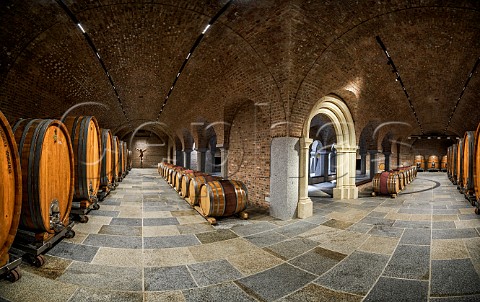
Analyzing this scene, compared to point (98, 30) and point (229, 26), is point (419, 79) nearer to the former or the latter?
point (229, 26)

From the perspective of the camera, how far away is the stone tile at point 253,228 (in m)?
4.20

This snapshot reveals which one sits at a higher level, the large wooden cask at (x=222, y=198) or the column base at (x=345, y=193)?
the large wooden cask at (x=222, y=198)

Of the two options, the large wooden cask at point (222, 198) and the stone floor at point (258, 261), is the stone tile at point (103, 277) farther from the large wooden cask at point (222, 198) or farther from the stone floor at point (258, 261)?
Answer: the large wooden cask at point (222, 198)

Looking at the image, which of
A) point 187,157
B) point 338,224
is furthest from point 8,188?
point 187,157

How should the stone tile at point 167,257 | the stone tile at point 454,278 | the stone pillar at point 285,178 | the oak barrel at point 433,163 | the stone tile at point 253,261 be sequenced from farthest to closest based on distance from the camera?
the oak barrel at point 433,163
the stone pillar at point 285,178
the stone tile at point 167,257
the stone tile at point 253,261
the stone tile at point 454,278

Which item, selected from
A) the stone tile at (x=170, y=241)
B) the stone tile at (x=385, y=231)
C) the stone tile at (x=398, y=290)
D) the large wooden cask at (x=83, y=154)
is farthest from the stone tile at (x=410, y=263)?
the large wooden cask at (x=83, y=154)

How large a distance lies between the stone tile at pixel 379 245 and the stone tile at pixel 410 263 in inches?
3.9

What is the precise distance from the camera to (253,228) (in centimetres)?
448

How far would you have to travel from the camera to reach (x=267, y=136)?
6.28 metres

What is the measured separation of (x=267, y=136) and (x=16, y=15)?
6165 mm

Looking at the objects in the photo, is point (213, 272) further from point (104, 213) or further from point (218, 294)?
point (104, 213)

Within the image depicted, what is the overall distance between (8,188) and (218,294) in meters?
2.44

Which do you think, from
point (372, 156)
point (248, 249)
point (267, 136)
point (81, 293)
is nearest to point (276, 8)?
point (267, 136)

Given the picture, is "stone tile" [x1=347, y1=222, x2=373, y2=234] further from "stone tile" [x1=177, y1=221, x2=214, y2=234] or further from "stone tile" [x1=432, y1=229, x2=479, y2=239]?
"stone tile" [x1=177, y1=221, x2=214, y2=234]
